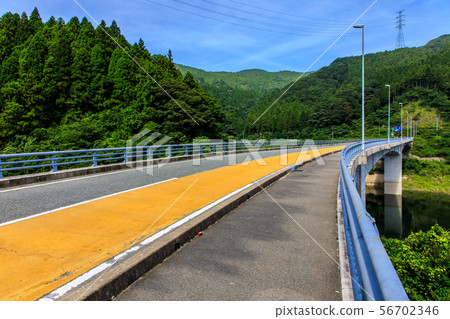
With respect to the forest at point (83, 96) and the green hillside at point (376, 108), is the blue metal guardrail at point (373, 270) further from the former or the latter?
the green hillside at point (376, 108)

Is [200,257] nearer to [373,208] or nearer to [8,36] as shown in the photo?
[373,208]

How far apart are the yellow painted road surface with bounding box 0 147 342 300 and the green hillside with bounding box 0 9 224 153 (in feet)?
95.4

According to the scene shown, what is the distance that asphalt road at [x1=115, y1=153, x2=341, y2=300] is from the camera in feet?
11.4

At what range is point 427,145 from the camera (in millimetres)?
77312

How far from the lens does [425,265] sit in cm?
1712

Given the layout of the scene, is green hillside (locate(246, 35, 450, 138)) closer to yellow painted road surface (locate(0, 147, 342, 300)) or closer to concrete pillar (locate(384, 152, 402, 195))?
concrete pillar (locate(384, 152, 402, 195))

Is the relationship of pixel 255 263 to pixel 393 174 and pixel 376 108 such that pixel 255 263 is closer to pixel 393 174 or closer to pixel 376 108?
pixel 393 174

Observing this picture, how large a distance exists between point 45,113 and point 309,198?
5167 cm

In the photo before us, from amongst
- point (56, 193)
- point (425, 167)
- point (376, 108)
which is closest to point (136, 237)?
point (56, 193)

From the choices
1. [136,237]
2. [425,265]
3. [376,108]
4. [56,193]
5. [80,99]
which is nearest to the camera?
[136,237]

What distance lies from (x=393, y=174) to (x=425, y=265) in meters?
45.3

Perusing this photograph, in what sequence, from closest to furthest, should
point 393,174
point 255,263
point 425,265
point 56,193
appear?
point 255,263 → point 56,193 → point 425,265 → point 393,174

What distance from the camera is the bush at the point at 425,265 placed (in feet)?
51.7
